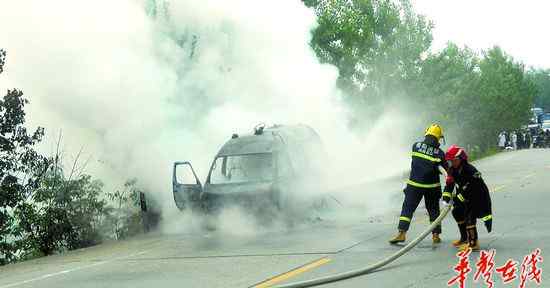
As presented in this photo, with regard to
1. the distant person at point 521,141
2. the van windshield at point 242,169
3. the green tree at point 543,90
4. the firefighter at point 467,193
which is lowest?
the firefighter at point 467,193

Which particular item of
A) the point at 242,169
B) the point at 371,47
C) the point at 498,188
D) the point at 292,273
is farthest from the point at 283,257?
the point at 371,47

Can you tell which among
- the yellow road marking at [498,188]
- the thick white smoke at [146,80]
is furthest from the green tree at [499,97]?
the thick white smoke at [146,80]

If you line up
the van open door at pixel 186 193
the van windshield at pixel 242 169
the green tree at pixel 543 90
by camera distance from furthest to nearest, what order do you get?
1. the green tree at pixel 543 90
2. the van open door at pixel 186 193
3. the van windshield at pixel 242 169

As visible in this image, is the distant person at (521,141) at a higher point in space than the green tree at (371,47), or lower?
lower

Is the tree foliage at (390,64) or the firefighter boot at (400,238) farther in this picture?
the tree foliage at (390,64)

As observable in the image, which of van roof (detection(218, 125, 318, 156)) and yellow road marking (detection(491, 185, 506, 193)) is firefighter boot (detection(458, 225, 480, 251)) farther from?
yellow road marking (detection(491, 185, 506, 193))

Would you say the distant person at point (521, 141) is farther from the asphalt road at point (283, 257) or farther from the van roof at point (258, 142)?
the van roof at point (258, 142)

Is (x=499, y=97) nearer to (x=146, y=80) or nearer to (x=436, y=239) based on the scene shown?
(x=146, y=80)

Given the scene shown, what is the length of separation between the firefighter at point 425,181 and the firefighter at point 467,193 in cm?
66

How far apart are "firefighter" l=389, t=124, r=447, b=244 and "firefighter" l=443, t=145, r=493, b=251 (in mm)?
665

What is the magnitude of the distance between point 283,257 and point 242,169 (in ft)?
20.1

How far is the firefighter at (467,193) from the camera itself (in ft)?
38.3

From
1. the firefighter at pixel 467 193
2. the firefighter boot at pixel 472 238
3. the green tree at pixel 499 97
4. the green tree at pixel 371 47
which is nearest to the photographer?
the firefighter boot at pixel 472 238

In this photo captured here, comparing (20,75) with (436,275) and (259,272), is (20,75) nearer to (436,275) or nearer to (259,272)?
(259,272)
